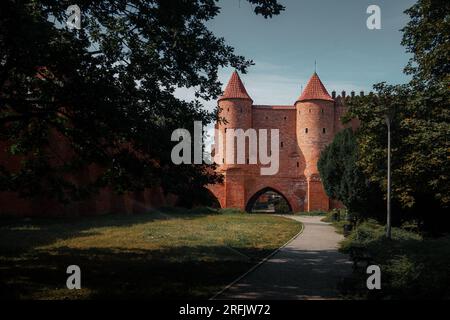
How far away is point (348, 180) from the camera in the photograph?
2766cm

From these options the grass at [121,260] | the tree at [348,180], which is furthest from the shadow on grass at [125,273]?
the tree at [348,180]

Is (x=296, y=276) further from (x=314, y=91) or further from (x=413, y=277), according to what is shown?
(x=314, y=91)

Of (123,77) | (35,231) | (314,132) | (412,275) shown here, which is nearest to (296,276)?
(412,275)

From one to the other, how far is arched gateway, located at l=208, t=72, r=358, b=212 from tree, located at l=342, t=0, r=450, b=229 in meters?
36.6

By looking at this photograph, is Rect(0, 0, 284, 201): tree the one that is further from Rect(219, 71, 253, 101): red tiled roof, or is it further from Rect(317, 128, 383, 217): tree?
Rect(219, 71, 253, 101): red tiled roof

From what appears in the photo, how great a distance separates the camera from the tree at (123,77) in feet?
32.9

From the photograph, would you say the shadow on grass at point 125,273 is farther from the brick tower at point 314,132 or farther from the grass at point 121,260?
the brick tower at point 314,132

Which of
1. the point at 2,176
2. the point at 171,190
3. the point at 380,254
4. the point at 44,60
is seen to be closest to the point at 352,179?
the point at 380,254

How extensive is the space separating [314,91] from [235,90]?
10368 millimetres

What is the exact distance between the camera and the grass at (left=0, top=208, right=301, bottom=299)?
931cm

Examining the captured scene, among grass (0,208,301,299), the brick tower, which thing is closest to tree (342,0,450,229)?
grass (0,208,301,299)

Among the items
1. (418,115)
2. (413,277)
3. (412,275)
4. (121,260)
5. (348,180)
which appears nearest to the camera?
(413,277)

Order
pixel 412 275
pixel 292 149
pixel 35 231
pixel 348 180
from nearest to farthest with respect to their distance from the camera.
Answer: pixel 412 275 → pixel 35 231 → pixel 348 180 → pixel 292 149
